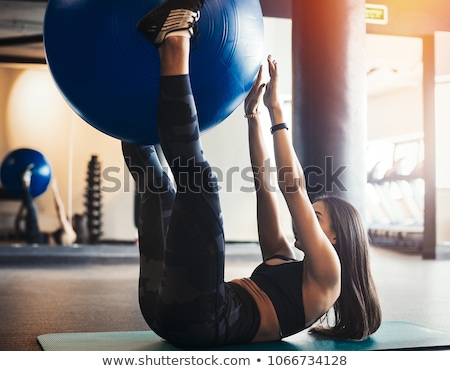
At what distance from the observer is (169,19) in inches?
56.2

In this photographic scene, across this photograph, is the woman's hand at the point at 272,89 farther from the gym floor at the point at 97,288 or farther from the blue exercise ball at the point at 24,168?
the blue exercise ball at the point at 24,168

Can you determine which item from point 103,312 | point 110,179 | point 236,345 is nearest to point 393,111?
point 110,179

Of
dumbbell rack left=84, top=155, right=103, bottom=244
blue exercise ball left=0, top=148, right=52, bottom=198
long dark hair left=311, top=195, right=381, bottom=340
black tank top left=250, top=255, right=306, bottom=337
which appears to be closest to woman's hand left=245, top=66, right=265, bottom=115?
long dark hair left=311, top=195, right=381, bottom=340

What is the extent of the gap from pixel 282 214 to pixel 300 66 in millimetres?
4115

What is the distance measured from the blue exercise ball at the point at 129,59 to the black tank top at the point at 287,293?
20.1 inches

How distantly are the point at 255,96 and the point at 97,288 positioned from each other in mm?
2279

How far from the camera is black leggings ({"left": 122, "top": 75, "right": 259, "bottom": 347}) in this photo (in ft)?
4.82

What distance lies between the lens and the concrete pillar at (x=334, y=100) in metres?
2.79

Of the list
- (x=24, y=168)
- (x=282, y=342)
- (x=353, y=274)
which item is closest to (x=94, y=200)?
(x=24, y=168)

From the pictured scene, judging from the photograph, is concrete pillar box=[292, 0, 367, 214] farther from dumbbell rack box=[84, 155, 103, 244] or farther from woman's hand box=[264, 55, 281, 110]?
dumbbell rack box=[84, 155, 103, 244]

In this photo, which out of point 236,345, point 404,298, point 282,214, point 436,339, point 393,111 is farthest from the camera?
point 393,111

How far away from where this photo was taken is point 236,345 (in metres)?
1.72

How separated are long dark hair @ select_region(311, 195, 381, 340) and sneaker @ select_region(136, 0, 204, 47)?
71 cm

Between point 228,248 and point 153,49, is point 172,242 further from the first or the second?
point 228,248
